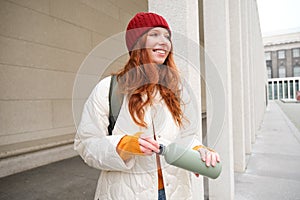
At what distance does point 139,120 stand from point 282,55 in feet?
146

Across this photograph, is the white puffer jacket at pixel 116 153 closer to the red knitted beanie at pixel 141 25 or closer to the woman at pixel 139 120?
the woman at pixel 139 120

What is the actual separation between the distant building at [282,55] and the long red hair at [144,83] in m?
43.2

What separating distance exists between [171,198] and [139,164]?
0.86ft

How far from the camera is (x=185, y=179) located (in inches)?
44.6

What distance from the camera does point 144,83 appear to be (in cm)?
93

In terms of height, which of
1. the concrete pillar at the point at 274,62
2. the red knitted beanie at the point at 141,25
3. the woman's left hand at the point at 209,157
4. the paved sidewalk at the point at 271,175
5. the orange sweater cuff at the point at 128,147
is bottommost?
the paved sidewalk at the point at 271,175

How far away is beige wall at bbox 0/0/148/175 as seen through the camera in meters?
3.63

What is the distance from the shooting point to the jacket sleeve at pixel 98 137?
868 millimetres

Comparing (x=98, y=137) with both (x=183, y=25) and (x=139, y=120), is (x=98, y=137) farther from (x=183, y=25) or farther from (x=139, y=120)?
(x=183, y=25)

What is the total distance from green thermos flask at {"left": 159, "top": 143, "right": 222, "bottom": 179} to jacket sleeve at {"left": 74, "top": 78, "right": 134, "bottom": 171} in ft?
0.64

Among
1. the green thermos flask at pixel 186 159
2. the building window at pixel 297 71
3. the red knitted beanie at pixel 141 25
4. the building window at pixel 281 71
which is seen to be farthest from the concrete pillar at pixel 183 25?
the building window at pixel 297 71

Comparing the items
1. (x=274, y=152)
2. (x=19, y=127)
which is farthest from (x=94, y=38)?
(x=274, y=152)

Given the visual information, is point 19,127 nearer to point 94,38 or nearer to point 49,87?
point 49,87

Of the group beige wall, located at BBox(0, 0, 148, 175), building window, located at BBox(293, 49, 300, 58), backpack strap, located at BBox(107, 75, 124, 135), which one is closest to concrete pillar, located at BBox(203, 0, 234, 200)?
backpack strap, located at BBox(107, 75, 124, 135)
